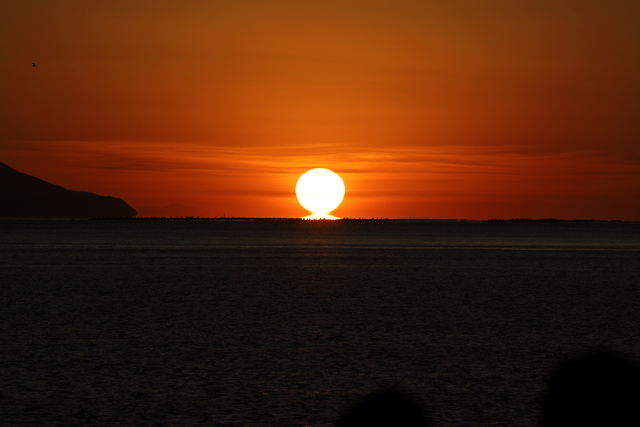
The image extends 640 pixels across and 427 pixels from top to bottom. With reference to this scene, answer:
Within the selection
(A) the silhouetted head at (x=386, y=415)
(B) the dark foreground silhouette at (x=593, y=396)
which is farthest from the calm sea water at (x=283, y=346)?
(A) the silhouetted head at (x=386, y=415)

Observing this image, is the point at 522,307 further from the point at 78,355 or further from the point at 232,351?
the point at 78,355

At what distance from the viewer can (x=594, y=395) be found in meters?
7.52

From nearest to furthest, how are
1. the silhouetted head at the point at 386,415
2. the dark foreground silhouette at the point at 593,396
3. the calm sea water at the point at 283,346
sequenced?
1. the silhouetted head at the point at 386,415
2. the dark foreground silhouette at the point at 593,396
3. the calm sea water at the point at 283,346

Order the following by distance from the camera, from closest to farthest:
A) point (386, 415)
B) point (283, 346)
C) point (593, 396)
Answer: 1. point (386, 415)
2. point (593, 396)
3. point (283, 346)

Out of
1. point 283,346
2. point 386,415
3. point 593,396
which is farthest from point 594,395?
point 283,346

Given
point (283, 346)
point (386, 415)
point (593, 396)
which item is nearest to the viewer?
point (386, 415)

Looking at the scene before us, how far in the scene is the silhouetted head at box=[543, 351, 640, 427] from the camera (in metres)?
7.55

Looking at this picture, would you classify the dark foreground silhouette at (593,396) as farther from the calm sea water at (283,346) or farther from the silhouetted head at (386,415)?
the calm sea water at (283,346)

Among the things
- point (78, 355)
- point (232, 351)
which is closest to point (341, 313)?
point (232, 351)

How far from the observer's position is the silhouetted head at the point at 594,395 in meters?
7.55

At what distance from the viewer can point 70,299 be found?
30656 millimetres

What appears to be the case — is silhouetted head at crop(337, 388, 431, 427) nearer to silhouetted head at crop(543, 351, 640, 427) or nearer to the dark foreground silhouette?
the dark foreground silhouette

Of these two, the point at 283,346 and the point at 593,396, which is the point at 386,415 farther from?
the point at 283,346

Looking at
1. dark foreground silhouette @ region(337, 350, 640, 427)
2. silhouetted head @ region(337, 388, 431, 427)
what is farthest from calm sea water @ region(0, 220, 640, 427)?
silhouetted head @ region(337, 388, 431, 427)
